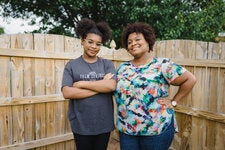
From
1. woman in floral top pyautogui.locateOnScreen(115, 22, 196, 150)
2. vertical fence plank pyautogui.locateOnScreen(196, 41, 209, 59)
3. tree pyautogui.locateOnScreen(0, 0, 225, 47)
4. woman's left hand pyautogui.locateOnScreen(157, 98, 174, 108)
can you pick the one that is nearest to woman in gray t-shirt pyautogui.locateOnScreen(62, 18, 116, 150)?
woman in floral top pyautogui.locateOnScreen(115, 22, 196, 150)

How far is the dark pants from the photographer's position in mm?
1880

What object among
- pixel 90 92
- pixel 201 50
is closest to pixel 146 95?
pixel 90 92

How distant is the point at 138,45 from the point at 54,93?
191 cm

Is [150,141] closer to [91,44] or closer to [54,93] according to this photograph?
[91,44]

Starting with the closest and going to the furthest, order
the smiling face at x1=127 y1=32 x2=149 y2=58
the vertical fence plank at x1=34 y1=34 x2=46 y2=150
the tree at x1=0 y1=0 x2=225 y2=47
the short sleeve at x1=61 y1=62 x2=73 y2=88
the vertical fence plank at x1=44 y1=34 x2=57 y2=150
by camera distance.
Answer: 1. the smiling face at x1=127 y1=32 x2=149 y2=58
2. the short sleeve at x1=61 y1=62 x2=73 y2=88
3. the vertical fence plank at x1=34 y1=34 x2=46 y2=150
4. the vertical fence plank at x1=44 y1=34 x2=57 y2=150
5. the tree at x1=0 y1=0 x2=225 y2=47

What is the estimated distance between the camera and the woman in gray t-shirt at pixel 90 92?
180 cm

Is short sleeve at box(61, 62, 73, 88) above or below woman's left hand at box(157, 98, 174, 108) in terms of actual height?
above

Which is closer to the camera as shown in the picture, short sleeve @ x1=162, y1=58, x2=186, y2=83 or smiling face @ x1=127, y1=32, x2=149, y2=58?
short sleeve @ x1=162, y1=58, x2=186, y2=83

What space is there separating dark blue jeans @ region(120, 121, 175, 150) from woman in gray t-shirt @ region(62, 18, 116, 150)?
26 cm

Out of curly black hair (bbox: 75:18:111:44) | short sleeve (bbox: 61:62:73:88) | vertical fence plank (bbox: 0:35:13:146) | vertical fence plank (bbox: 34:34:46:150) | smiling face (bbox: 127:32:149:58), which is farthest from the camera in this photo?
vertical fence plank (bbox: 34:34:46:150)

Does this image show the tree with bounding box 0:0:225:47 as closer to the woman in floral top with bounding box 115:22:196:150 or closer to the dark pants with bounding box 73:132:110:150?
the woman in floral top with bounding box 115:22:196:150

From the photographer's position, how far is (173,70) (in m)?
1.57

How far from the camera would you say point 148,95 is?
5.20 ft

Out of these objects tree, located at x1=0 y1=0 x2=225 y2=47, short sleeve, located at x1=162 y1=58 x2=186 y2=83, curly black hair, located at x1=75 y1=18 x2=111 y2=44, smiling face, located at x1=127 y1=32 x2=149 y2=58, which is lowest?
short sleeve, located at x1=162 y1=58 x2=186 y2=83
